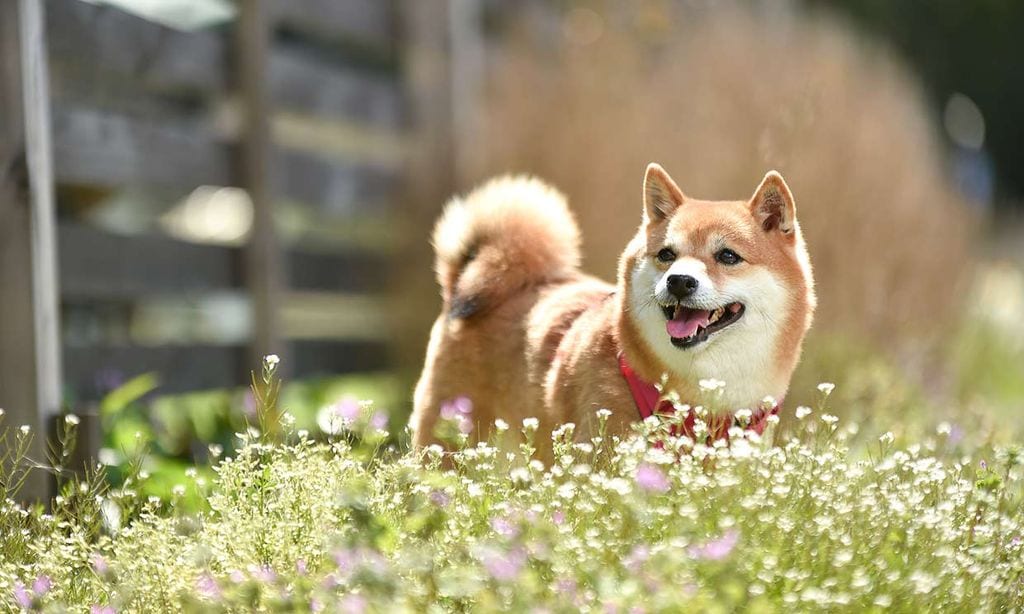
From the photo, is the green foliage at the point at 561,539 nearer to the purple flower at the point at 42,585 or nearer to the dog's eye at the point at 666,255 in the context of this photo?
the purple flower at the point at 42,585

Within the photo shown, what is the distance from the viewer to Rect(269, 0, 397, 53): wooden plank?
6.57 meters

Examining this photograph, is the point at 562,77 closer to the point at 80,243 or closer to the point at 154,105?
the point at 154,105

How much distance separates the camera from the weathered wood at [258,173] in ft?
19.7

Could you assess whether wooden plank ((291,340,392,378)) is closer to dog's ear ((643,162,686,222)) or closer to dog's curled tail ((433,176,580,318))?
dog's curled tail ((433,176,580,318))

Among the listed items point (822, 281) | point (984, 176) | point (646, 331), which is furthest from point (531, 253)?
point (984, 176)

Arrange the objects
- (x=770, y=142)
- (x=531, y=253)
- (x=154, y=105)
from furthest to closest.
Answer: (x=770, y=142)
(x=154, y=105)
(x=531, y=253)

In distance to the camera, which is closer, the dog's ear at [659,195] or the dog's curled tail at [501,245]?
the dog's ear at [659,195]

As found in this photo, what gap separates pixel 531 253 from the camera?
4242 millimetres

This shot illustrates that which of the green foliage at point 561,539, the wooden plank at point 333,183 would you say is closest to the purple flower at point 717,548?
the green foliage at point 561,539

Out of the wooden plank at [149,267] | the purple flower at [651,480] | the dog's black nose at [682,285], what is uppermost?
the dog's black nose at [682,285]

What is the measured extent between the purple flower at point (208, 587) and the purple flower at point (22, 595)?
33 centimetres

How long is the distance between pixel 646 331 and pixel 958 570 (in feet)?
3.80

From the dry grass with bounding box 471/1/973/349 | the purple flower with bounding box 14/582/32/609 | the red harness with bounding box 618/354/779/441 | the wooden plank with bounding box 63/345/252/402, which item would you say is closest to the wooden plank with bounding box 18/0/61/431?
the wooden plank with bounding box 63/345/252/402

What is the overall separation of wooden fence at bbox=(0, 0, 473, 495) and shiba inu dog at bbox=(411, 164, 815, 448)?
128cm
